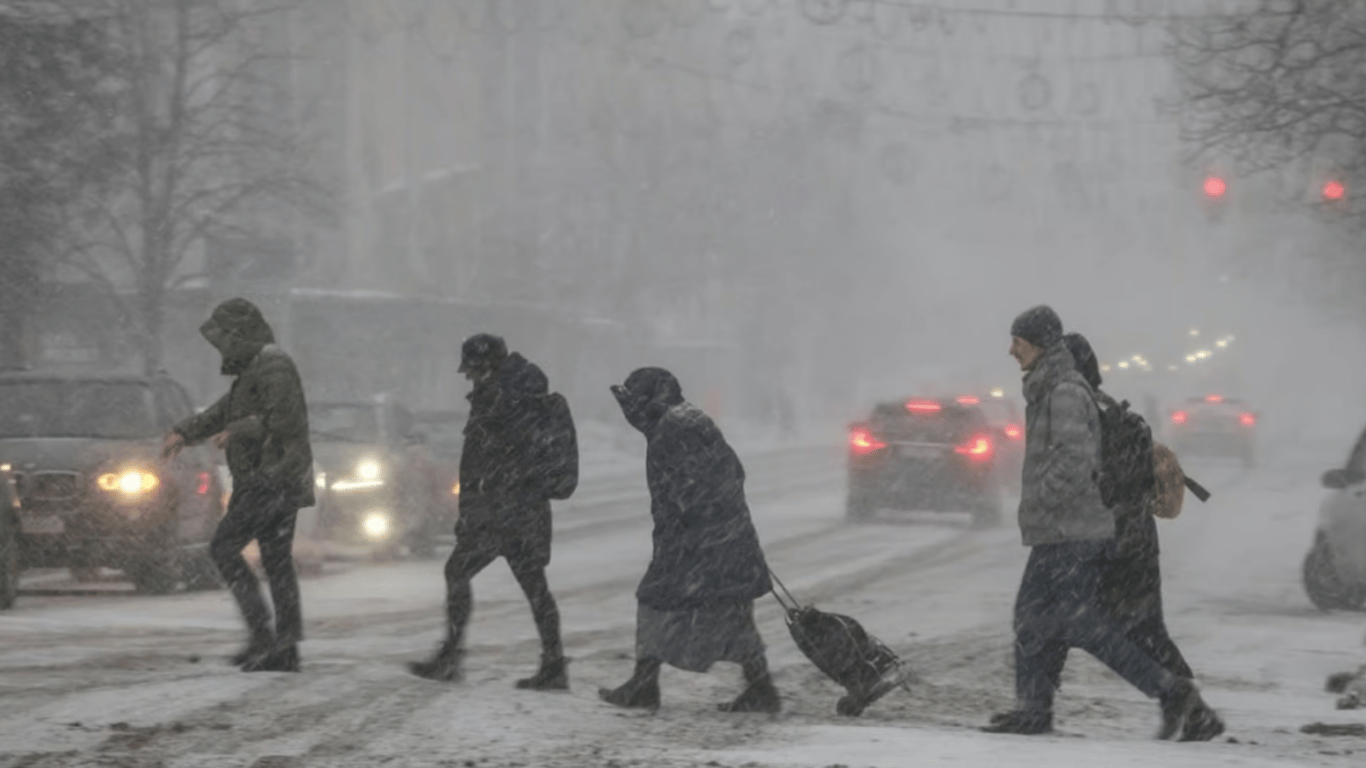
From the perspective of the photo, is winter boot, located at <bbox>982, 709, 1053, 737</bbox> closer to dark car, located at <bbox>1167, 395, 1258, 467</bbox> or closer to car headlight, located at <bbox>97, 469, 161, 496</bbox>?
car headlight, located at <bbox>97, 469, 161, 496</bbox>

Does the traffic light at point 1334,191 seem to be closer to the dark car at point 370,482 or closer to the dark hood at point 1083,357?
the dark car at point 370,482

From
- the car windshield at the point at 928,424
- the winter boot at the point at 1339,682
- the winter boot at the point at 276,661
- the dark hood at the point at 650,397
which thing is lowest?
the winter boot at the point at 1339,682

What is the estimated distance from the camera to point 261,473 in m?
9.99

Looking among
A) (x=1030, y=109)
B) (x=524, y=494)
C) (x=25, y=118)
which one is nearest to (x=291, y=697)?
(x=524, y=494)

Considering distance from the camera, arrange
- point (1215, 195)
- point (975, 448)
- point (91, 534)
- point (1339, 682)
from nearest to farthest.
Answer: point (1339, 682)
point (91, 534)
point (1215, 195)
point (975, 448)

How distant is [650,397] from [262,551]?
83.7 inches

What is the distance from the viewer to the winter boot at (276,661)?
10055mm

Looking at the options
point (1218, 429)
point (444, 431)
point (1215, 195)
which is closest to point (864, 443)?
point (1215, 195)

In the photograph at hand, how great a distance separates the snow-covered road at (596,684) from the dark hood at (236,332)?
141 centimetres

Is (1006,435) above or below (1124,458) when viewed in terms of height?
below

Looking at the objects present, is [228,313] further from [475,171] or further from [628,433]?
[475,171]

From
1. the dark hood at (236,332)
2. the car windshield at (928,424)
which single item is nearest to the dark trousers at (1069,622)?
the dark hood at (236,332)

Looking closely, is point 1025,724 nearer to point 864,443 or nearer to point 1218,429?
point 864,443

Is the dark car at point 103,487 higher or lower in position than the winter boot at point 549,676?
higher
